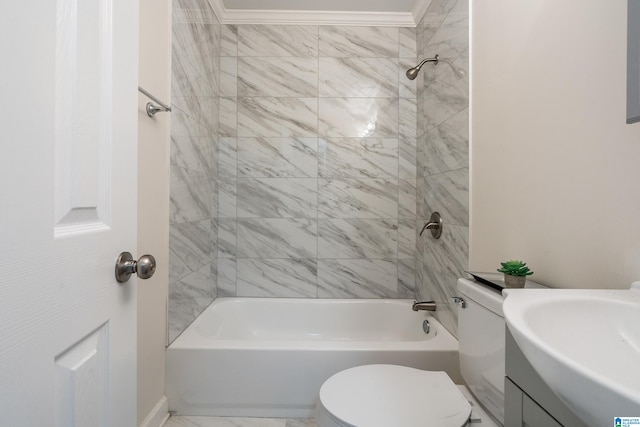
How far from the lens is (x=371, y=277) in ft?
7.36

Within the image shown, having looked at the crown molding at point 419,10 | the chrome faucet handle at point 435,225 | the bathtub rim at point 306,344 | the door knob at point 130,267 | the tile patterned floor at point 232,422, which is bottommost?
the tile patterned floor at point 232,422

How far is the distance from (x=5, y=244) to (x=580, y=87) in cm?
126

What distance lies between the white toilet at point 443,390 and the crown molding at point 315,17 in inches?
80.2

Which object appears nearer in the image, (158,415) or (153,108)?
(153,108)

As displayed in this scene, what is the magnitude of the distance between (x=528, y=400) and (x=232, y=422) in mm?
1389

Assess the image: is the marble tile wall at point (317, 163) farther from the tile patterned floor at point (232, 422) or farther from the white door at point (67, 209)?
the white door at point (67, 209)

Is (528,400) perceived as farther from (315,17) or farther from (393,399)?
(315,17)

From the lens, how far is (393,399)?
0.97 m

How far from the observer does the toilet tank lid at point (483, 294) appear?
83 centimetres

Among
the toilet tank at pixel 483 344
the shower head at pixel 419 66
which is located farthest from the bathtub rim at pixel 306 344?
the shower head at pixel 419 66

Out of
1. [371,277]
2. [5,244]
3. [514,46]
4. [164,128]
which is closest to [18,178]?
[5,244]

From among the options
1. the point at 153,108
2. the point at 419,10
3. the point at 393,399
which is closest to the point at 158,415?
the point at 393,399

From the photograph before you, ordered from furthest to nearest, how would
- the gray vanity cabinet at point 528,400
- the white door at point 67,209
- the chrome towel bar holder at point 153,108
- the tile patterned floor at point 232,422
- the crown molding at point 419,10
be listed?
the crown molding at point 419,10 → the tile patterned floor at point 232,422 → the chrome towel bar holder at point 153,108 → the gray vanity cabinet at point 528,400 → the white door at point 67,209

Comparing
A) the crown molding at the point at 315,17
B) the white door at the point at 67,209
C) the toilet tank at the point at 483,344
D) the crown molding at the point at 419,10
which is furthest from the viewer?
the crown molding at the point at 315,17
